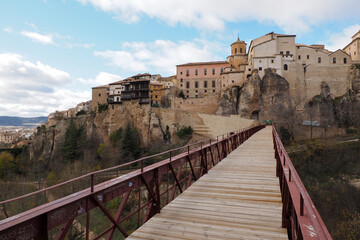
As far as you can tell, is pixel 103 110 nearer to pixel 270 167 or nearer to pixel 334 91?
pixel 270 167

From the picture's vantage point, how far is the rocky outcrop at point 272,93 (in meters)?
42.1

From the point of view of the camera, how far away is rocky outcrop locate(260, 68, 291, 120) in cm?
4212

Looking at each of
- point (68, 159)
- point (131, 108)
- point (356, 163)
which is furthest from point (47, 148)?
point (356, 163)

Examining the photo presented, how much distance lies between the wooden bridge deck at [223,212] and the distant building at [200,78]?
48.7 metres

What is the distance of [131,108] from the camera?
4750cm

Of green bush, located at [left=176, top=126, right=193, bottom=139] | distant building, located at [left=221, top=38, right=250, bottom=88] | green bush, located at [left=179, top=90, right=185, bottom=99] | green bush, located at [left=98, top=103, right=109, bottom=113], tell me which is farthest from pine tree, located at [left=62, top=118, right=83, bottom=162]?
distant building, located at [left=221, top=38, right=250, bottom=88]

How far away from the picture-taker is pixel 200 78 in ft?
181

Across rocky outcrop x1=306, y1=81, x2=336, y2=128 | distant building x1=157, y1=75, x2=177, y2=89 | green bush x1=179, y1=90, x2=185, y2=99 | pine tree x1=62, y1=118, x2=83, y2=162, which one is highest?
distant building x1=157, y1=75, x2=177, y2=89

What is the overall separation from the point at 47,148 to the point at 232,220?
59.2m

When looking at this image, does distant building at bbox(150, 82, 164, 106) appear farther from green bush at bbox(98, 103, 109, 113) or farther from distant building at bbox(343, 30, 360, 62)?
distant building at bbox(343, 30, 360, 62)

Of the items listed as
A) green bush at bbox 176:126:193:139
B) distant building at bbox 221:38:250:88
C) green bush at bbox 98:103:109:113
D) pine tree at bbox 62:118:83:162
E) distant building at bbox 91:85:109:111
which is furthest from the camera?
distant building at bbox 91:85:109:111

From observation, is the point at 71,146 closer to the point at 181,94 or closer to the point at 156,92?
the point at 156,92

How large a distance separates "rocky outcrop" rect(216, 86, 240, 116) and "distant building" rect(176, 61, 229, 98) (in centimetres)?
768

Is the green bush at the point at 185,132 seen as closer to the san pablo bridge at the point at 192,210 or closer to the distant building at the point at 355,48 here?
the san pablo bridge at the point at 192,210
